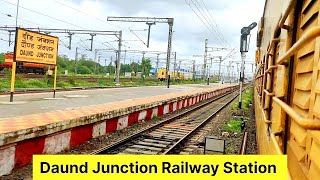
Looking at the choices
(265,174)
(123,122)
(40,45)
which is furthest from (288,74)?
(40,45)

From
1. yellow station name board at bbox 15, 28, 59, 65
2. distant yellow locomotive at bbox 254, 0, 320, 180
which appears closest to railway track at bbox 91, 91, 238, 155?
yellow station name board at bbox 15, 28, 59, 65

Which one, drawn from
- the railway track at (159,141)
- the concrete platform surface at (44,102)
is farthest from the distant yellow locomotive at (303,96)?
the concrete platform surface at (44,102)

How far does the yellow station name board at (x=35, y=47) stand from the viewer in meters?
10.5

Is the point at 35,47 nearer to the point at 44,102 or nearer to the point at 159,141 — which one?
the point at 44,102

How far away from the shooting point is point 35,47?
37.2 feet

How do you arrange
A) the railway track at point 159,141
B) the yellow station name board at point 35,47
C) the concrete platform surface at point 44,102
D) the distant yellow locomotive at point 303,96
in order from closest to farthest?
the distant yellow locomotive at point 303,96 → the railway track at point 159,141 → the concrete platform surface at point 44,102 → the yellow station name board at point 35,47

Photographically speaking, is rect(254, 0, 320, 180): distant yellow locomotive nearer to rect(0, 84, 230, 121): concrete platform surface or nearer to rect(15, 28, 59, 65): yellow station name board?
rect(0, 84, 230, 121): concrete platform surface

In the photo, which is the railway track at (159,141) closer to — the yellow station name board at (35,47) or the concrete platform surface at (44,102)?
the concrete platform surface at (44,102)

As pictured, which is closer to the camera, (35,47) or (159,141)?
(159,141)

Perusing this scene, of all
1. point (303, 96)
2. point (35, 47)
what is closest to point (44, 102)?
point (35, 47)

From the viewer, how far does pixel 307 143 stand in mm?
1706

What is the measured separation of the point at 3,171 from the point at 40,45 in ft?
23.6

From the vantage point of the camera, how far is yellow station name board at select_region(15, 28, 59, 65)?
10.5 m

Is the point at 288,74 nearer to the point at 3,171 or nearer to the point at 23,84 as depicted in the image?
the point at 3,171
